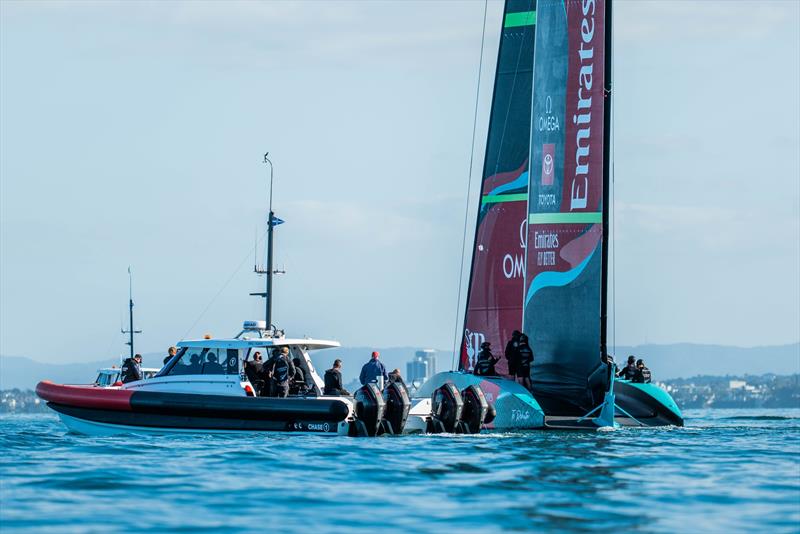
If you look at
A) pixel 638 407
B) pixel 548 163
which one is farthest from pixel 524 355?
pixel 548 163

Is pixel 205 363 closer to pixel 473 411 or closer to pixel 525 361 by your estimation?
pixel 473 411

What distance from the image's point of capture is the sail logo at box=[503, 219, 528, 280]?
109 ft

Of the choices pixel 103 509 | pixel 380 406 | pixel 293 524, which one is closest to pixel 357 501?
pixel 293 524

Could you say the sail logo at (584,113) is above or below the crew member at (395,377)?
above

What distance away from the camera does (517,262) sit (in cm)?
3347

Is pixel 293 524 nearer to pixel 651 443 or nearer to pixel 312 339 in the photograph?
pixel 651 443

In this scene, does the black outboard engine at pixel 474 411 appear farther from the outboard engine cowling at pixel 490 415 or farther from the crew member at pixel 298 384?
the crew member at pixel 298 384

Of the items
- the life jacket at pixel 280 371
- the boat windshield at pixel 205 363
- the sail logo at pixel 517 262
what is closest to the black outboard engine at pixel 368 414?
the life jacket at pixel 280 371

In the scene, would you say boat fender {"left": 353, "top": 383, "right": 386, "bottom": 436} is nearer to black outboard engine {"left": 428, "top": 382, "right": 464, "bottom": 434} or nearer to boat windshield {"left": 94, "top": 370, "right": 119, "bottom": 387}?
black outboard engine {"left": 428, "top": 382, "right": 464, "bottom": 434}

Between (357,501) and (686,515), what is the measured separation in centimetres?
329

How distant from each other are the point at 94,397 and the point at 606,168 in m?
10.8

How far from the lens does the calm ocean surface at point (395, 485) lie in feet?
43.3

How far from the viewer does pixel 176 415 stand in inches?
942

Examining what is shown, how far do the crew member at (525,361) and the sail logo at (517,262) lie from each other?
562cm
